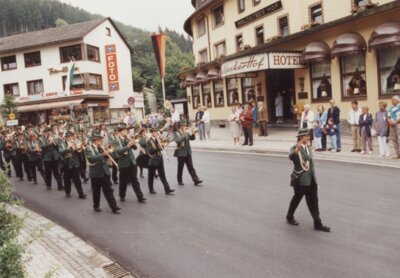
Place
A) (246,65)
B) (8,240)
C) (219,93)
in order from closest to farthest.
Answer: (8,240) → (246,65) → (219,93)

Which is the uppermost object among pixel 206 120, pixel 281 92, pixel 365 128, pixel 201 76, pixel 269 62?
pixel 201 76

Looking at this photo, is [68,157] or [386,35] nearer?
[68,157]

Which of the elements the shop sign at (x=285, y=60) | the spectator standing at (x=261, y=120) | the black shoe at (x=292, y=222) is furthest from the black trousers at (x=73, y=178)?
the shop sign at (x=285, y=60)

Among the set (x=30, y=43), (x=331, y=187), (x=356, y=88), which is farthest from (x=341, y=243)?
(x=30, y=43)

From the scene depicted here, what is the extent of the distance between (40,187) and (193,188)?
570 cm

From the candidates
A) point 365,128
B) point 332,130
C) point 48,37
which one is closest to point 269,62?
point 332,130

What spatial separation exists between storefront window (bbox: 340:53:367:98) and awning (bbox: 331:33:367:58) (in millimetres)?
659

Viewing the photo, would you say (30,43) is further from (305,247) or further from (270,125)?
(305,247)

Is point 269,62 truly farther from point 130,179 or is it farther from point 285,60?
point 130,179

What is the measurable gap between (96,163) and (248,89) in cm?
1902

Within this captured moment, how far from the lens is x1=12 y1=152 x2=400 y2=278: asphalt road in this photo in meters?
5.64

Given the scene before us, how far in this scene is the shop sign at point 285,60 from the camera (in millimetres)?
20031

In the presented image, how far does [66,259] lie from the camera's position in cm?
638

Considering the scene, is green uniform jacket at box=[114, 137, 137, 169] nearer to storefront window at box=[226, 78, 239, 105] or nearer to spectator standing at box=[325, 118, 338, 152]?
spectator standing at box=[325, 118, 338, 152]
